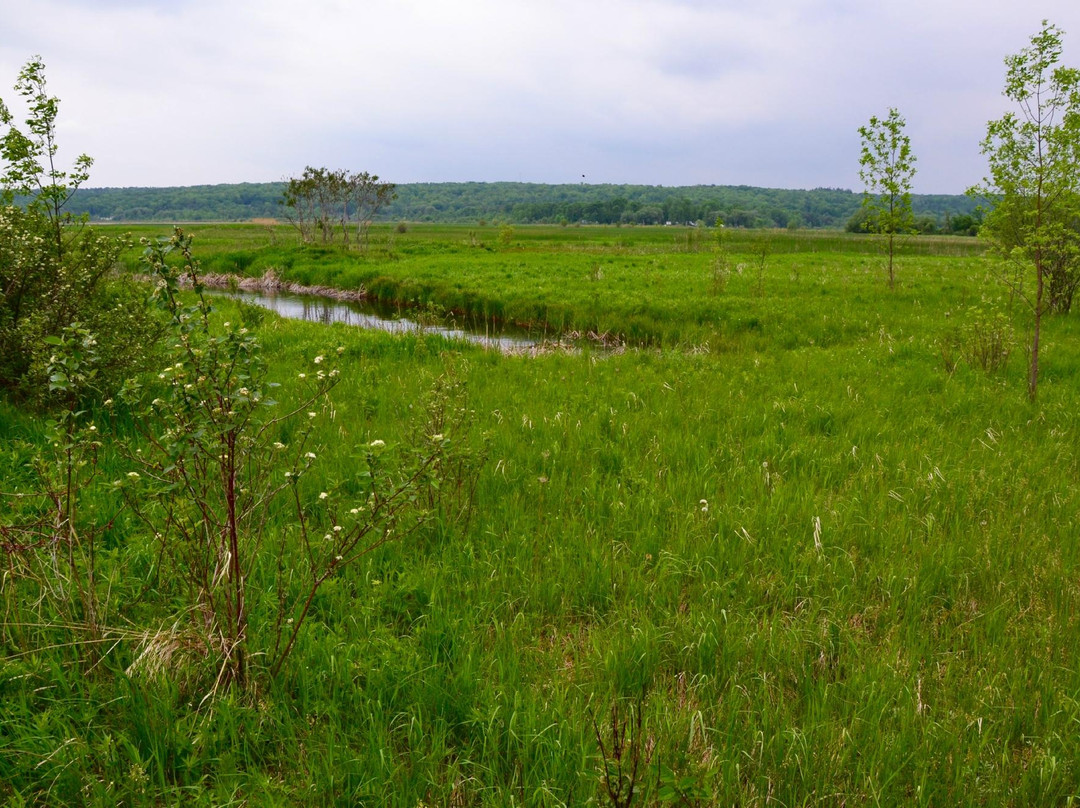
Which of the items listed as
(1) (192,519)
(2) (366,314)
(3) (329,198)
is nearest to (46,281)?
(1) (192,519)

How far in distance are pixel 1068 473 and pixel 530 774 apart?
6308 millimetres

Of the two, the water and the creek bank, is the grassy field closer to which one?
the creek bank

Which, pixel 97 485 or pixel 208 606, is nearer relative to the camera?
pixel 208 606

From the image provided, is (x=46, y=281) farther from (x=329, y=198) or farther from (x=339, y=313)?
(x=329, y=198)

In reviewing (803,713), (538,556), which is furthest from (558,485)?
(803,713)

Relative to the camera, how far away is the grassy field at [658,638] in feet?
8.75

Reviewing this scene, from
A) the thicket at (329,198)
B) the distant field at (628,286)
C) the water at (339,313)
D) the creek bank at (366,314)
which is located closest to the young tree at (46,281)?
the distant field at (628,286)

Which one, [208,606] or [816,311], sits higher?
[816,311]

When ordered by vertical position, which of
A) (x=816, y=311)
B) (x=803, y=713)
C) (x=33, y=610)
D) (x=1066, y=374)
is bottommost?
(x=803, y=713)

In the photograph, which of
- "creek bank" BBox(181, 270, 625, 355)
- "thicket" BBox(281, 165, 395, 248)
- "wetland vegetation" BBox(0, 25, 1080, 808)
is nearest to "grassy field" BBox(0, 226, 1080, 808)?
"wetland vegetation" BBox(0, 25, 1080, 808)

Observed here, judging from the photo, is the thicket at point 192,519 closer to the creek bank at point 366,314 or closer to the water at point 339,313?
the creek bank at point 366,314

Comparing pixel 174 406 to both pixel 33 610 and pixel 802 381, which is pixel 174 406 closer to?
pixel 33 610

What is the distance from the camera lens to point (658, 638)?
3.54m

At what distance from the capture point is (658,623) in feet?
12.5
